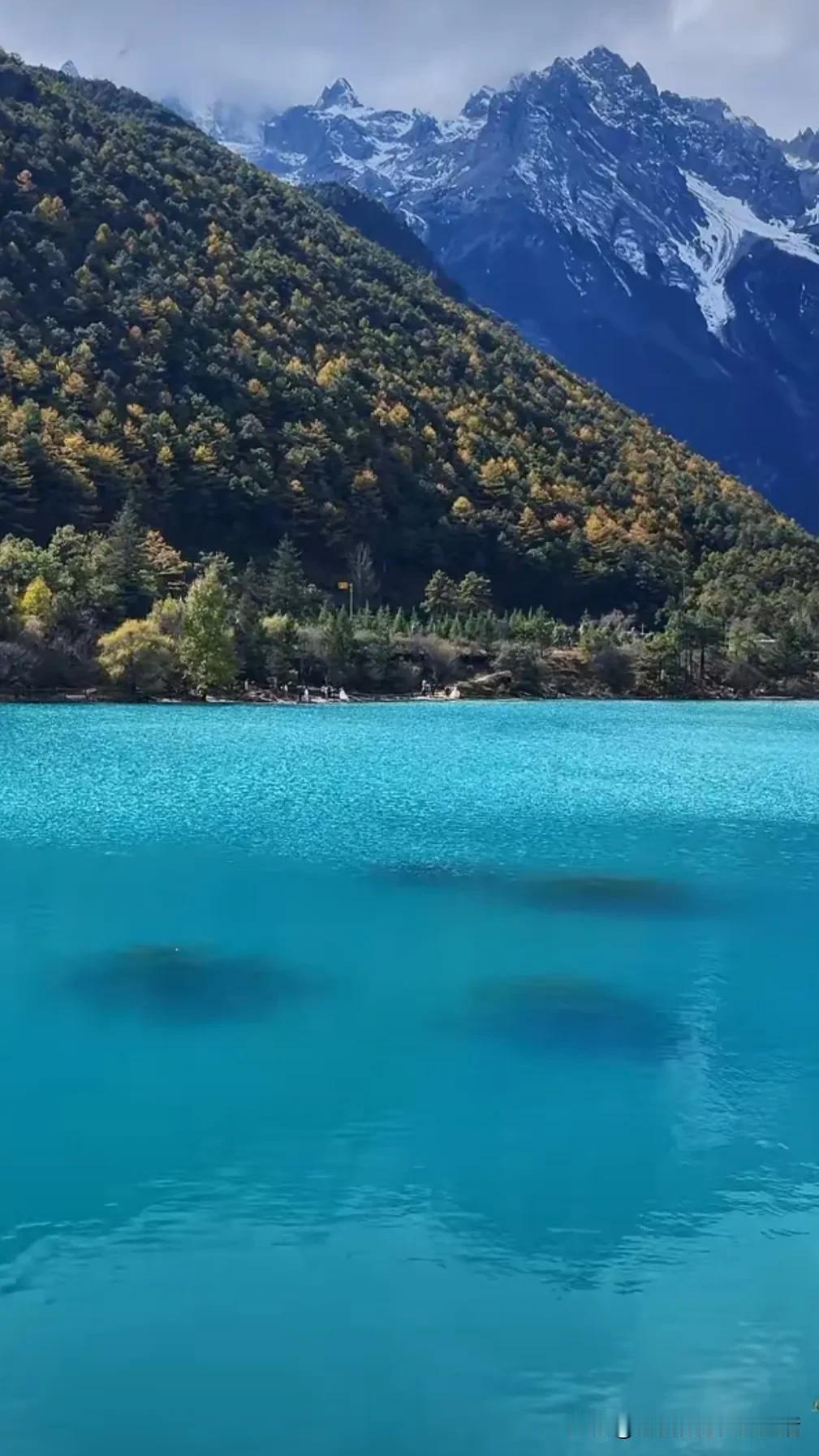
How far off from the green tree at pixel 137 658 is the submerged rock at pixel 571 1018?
55026 mm

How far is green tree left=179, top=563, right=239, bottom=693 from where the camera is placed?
75.6m

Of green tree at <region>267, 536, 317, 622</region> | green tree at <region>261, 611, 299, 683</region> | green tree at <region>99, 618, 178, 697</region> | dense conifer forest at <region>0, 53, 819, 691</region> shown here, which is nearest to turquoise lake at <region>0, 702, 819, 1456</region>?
green tree at <region>99, 618, 178, 697</region>

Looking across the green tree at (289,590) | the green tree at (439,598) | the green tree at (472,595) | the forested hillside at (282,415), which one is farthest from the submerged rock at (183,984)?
the green tree at (472,595)

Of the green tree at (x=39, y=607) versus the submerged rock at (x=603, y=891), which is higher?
the green tree at (x=39, y=607)

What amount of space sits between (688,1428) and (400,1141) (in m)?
5.50

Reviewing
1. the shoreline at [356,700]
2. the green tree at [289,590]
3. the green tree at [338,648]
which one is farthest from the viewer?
the green tree at [289,590]

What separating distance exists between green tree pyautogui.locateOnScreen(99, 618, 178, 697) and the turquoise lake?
4087cm

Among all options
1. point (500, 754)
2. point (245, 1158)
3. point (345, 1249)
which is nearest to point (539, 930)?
point (245, 1158)

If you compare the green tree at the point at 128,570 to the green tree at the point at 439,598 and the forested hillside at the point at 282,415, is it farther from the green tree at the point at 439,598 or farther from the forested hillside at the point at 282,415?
the green tree at the point at 439,598

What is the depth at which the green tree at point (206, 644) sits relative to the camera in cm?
7556

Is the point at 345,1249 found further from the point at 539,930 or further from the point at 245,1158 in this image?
the point at 539,930

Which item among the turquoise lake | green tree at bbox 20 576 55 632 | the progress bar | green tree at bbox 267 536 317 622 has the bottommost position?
the progress bar

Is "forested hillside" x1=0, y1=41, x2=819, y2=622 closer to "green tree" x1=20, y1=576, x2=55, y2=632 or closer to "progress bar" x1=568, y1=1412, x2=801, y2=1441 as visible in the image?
"green tree" x1=20, y1=576, x2=55, y2=632

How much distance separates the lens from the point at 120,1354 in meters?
10.5
